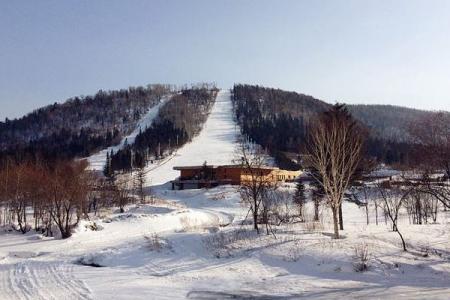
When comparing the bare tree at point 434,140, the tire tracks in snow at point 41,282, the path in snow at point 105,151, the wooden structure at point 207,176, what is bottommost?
the tire tracks in snow at point 41,282

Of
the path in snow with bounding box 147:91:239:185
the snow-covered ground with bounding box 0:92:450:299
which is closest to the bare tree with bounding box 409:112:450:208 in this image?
the snow-covered ground with bounding box 0:92:450:299

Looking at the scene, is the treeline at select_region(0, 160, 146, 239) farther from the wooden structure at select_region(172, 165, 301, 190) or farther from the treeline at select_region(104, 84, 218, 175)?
the treeline at select_region(104, 84, 218, 175)

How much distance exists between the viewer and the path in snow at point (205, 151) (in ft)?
382

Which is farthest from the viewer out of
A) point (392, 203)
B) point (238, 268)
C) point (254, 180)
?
point (392, 203)

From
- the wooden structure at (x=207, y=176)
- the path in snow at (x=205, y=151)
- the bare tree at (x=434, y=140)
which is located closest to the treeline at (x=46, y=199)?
the bare tree at (x=434, y=140)

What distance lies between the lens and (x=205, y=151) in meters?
147

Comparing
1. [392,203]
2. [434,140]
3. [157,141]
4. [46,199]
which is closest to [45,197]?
[46,199]

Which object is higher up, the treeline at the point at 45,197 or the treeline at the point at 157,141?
the treeline at the point at 157,141

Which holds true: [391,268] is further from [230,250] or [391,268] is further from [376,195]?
[376,195]

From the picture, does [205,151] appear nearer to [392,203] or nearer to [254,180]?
[392,203]

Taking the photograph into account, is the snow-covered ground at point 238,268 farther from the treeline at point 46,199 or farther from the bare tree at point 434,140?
the treeline at point 46,199

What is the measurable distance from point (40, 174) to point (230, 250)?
30.9 m

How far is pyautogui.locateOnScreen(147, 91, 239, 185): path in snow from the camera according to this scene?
11644cm

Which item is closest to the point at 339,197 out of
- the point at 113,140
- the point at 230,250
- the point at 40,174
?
the point at 230,250
